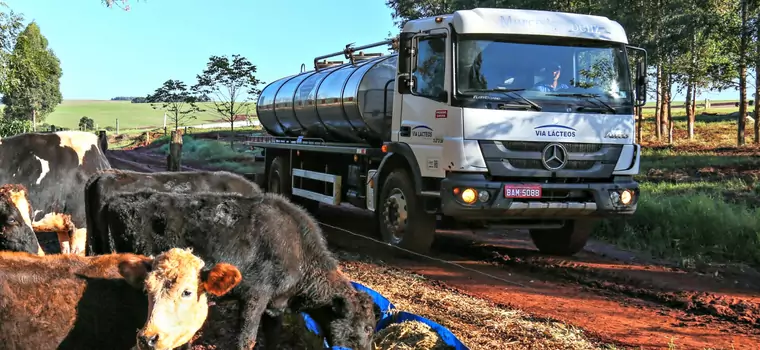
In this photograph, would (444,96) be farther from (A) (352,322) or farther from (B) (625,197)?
(A) (352,322)

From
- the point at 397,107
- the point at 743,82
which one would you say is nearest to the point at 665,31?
the point at 743,82

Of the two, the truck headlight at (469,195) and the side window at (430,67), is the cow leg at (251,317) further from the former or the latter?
the side window at (430,67)

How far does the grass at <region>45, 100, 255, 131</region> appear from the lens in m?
87.5

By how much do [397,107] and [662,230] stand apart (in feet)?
16.4

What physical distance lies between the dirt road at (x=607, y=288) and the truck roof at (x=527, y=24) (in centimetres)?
321

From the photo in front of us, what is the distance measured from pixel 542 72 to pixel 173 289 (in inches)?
268

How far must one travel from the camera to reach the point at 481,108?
949 cm

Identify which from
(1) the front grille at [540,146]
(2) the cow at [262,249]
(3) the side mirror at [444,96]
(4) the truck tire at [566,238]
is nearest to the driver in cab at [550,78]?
(1) the front grille at [540,146]

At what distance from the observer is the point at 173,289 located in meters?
4.32

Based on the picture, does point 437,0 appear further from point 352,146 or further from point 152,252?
point 152,252

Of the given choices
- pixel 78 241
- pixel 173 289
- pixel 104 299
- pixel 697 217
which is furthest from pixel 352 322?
pixel 697 217

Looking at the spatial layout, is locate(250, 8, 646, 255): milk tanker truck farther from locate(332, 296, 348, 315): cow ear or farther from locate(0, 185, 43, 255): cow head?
locate(0, 185, 43, 255): cow head

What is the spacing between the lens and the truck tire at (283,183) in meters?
15.6

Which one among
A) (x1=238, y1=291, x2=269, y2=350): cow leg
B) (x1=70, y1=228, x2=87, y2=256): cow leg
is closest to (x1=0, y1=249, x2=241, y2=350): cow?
(x1=238, y1=291, x2=269, y2=350): cow leg
